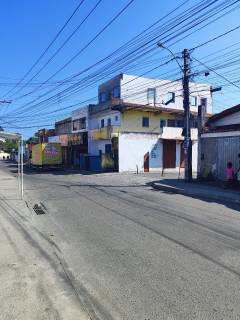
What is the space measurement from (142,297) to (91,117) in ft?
125

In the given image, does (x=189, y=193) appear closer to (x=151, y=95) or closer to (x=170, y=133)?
(x=170, y=133)

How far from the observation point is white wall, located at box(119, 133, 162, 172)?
1359 inches

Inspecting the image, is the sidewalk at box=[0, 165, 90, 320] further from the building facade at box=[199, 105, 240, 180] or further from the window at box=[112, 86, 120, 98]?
the window at box=[112, 86, 120, 98]

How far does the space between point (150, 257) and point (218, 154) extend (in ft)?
53.0

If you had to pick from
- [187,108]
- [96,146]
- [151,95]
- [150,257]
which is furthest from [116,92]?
[150,257]

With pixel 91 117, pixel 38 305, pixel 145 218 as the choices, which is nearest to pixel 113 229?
pixel 145 218

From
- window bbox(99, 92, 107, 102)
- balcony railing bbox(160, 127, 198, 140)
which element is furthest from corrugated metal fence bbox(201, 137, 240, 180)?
window bbox(99, 92, 107, 102)

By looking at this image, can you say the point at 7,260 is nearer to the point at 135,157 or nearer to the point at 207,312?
the point at 207,312

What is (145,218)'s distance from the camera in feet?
36.2

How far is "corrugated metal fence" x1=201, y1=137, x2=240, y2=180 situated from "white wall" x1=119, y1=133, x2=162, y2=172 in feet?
39.6

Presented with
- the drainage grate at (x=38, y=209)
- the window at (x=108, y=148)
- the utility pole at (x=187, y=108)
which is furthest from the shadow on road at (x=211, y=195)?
the window at (x=108, y=148)

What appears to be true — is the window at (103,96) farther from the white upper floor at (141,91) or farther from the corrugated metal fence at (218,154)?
the corrugated metal fence at (218,154)

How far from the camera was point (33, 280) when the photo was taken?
588cm

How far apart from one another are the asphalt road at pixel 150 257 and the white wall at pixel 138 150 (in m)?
20.9
